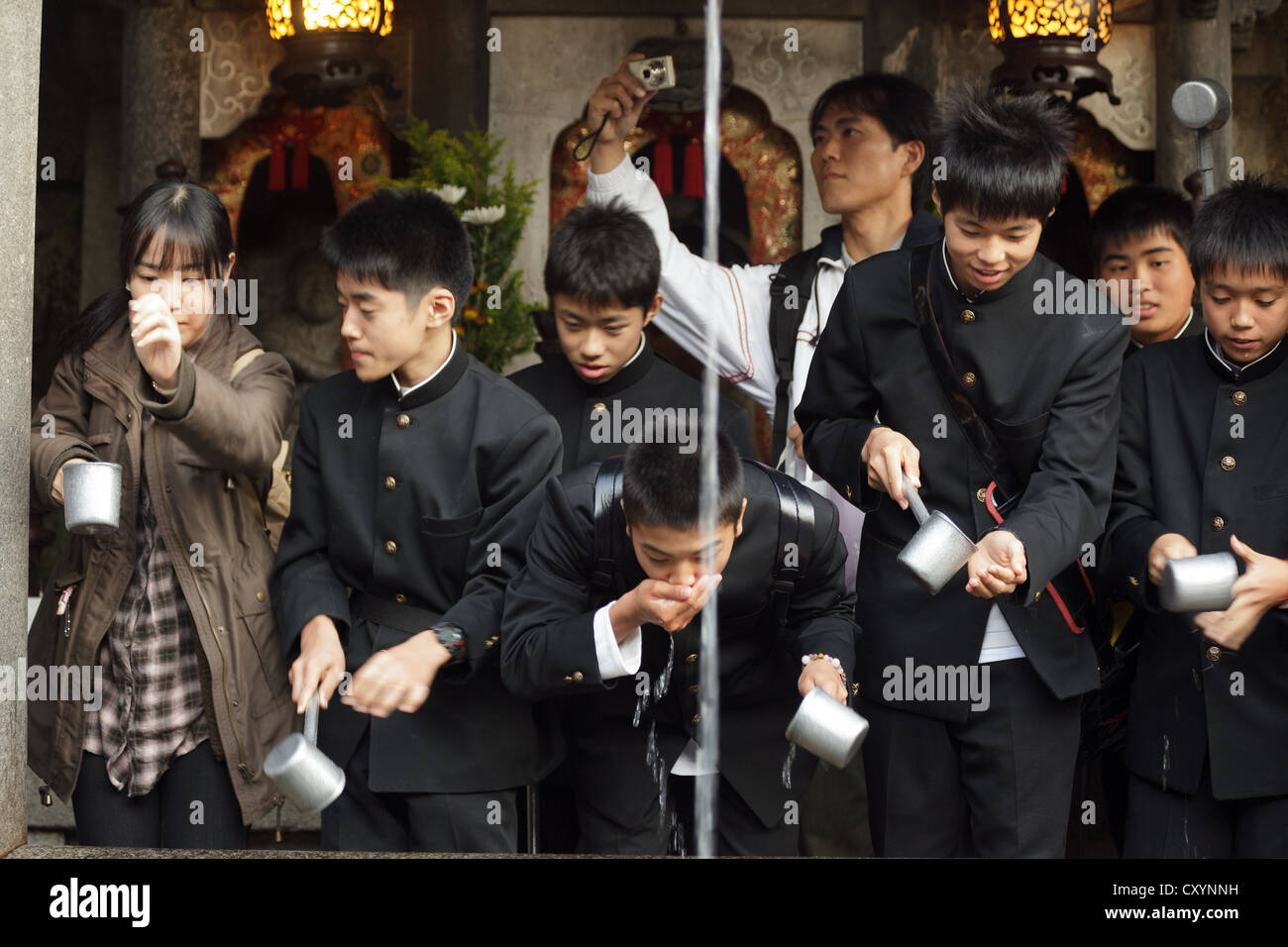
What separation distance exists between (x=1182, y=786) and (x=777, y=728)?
894 mm

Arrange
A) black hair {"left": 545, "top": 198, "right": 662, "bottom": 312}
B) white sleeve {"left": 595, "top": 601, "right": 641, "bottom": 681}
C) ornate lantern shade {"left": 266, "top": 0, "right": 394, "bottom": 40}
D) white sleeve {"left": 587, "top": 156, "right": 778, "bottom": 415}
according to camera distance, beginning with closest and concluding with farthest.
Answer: white sleeve {"left": 595, "top": 601, "right": 641, "bottom": 681}, black hair {"left": 545, "top": 198, "right": 662, "bottom": 312}, white sleeve {"left": 587, "top": 156, "right": 778, "bottom": 415}, ornate lantern shade {"left": 266, "top": 0, "right": 394, "bottom": 40}

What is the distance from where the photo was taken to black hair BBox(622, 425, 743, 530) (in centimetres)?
297

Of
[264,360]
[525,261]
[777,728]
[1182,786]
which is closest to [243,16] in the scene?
[525,261]

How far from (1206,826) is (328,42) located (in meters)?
4.02

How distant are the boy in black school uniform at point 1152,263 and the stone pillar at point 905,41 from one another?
2281mm

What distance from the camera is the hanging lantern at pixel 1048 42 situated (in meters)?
5.11

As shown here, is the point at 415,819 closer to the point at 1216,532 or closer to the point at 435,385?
the point at 435,385

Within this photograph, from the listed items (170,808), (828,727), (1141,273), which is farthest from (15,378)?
(1141,273)

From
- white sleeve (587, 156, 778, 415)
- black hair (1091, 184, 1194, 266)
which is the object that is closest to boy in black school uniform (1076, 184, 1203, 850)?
black hair (1091, 184, 1194, 266)

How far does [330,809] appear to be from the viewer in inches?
132

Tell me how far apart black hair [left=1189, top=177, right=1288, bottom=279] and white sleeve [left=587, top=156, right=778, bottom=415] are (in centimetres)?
130

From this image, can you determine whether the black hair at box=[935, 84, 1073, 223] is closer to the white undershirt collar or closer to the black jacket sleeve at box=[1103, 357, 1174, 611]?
the black jacket sleeve at box=[1103, 357, 1174, 611]
